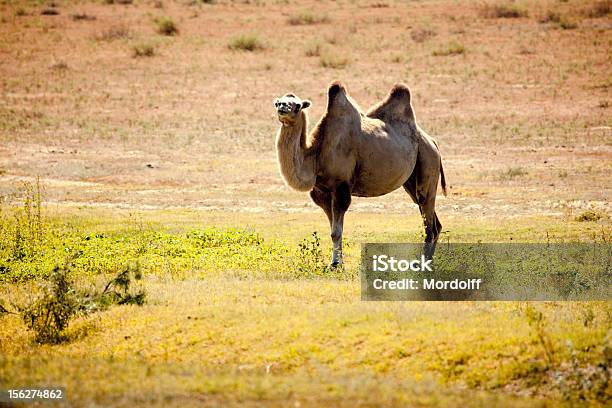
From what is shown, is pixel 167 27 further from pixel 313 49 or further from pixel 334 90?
pixel 334 90

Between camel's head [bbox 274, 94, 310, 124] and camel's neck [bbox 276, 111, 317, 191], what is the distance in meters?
0.16

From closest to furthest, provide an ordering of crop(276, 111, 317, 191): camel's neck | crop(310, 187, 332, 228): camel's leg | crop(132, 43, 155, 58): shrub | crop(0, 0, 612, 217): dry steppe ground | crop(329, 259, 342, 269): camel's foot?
crop(276, 111, 317, 191): camel's neck < crop(329, 259, 342, 269): camel's foot < crop(310, 187, 332, 228): camel's leg < crop(0, 0, 612, 217): dry steppe ground < crop(132, 43, 155, 58): shrub

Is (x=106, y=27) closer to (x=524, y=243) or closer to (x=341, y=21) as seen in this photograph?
(x=341, y=21)

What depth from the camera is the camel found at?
13.5 metres

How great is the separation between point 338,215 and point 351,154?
1009 millimetres

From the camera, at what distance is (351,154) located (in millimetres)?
14000

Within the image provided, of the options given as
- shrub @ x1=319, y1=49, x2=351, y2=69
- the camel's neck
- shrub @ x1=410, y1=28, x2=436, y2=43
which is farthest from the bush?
shrub @ x1=410, y1=28, x2=436, y2=43

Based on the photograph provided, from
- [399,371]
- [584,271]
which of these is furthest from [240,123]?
[399,371]

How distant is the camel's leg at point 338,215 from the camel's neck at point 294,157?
416mm

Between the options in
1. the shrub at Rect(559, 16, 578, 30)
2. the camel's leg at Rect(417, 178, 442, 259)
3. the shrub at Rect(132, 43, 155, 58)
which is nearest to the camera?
the camel's leg at Rect(417, 178, 442, 259)

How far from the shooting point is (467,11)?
48.4 meters

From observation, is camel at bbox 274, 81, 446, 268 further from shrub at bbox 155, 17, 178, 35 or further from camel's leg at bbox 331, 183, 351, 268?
shrub at bbox 155, 17, 178, 35

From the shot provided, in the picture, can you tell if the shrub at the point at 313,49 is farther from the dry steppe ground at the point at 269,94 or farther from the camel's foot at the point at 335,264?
the camel's foot at the point at 335,264

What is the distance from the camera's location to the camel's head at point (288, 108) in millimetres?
13000
